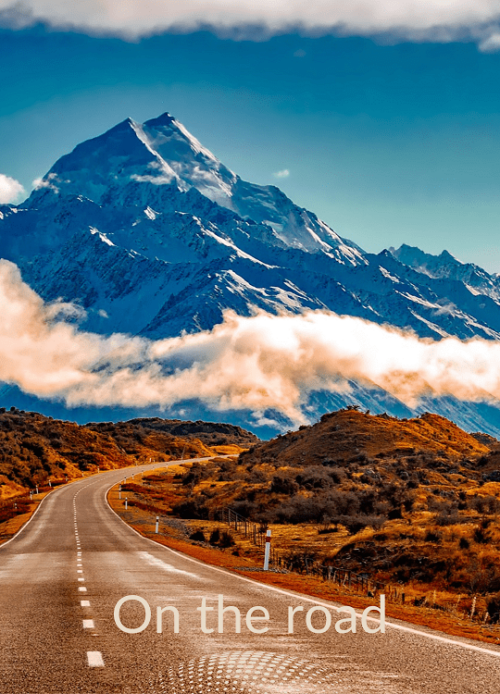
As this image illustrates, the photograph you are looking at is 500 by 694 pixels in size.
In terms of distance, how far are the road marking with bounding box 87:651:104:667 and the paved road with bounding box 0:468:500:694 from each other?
0.01 meters

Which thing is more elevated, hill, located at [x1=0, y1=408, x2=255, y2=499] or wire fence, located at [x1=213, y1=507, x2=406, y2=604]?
hill, located at [x1=0, y1=408, x2=255, y2=499]

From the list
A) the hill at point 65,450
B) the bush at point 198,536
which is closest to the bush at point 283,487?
the bush at point 198,536

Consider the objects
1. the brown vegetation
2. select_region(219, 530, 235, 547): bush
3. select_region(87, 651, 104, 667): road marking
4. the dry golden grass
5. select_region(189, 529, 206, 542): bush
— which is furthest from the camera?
select_region(189, 529, 206, 542): bush

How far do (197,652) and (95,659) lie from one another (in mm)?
1198

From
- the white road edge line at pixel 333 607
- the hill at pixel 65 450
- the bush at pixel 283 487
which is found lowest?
the white road edge line at pixel 333 607

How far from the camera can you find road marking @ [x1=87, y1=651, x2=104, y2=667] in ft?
28.2

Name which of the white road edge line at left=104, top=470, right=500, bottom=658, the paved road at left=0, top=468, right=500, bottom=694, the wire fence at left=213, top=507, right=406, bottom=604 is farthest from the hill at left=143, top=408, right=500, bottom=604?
the paved road at left=0, top=468, right=500, bottom=694

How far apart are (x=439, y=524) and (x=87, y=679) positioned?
31905 millimetres

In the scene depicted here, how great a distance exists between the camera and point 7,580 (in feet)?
63.7

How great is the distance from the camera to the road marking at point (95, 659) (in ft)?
28.2

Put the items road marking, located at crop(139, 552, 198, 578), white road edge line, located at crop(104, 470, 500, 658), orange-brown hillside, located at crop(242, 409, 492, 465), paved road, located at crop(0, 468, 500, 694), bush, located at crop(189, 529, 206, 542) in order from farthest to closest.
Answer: orange-brown hillside, located at crop(242, 409, 492, 465) → bush, located at crop(189, 529, 206, 542) → road marking, located at crop(139, 552, 198, 578) → white road edge line, located at crop(104, 470, 500, 658) → paved road, located at crop(0, 468, 500, 694)

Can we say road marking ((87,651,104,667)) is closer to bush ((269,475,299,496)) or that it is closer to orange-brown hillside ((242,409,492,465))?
bush ((269,475,299,496))

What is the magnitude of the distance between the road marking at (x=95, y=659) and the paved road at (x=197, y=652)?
0.01m

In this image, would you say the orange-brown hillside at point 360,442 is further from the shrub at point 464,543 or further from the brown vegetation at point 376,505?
the shrub at point 464,543
